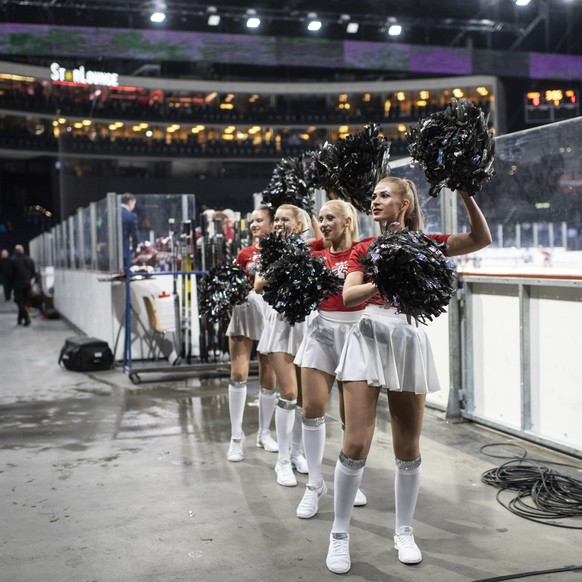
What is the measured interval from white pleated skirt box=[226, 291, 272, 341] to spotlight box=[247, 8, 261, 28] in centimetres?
1672

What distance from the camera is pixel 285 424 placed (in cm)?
424

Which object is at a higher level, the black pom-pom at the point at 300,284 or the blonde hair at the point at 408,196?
the blonde hair at the point at 408,196

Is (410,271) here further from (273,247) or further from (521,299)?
(521,299)

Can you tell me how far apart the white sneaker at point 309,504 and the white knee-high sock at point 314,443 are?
3 cm

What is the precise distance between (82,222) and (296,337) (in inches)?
380

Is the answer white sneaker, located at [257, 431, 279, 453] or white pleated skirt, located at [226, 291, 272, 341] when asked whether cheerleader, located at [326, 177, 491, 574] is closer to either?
white pleated skirt, located at [226, 291, 272, 341]

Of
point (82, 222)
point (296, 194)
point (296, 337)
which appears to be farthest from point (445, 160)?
point (82, 222)

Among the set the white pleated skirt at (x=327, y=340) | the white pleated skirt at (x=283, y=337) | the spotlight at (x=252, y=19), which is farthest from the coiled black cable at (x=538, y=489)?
the spotlight at (x=252, y=19)

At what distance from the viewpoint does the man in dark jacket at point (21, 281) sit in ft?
50.6

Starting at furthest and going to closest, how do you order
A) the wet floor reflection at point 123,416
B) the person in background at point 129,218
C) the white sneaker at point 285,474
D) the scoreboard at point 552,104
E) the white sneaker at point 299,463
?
the scoreboard at point 552,104
the person in background at point 129,218
the wet floor reflection at point 123,416
the white sneaker at point 299,463
the white sneaker at point 285,474

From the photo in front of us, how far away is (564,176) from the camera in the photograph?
4688 mm

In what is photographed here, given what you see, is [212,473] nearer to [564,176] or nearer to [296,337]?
[296,337]

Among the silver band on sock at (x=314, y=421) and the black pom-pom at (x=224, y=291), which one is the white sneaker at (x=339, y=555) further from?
the black pom-pom at (x=224, y=291)

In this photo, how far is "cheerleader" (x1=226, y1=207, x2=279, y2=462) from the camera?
463cm
